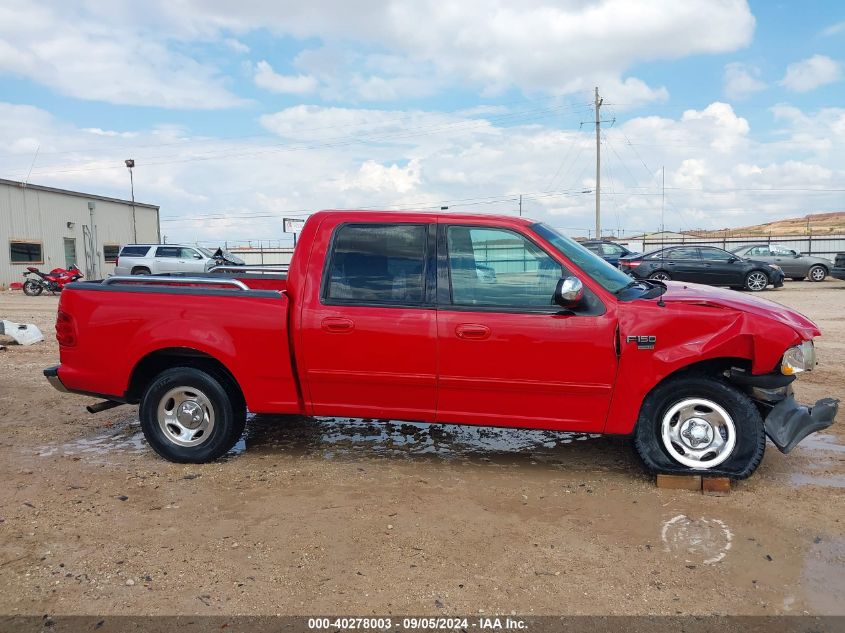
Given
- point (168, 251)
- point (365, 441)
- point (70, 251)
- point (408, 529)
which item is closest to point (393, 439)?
point (365, 441)

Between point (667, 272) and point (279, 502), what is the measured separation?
1785 centimetres

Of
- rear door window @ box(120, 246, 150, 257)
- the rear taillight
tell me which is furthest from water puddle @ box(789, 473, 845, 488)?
rear door window @ box(120, 246, 150, 257)

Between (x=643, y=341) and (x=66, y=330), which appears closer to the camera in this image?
(x=643, y=341)

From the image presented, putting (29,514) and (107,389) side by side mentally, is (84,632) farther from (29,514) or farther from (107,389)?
(107,389)

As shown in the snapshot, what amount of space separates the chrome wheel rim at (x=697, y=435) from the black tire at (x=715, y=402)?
0.03 meters

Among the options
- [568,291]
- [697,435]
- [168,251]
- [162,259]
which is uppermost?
[168,251]

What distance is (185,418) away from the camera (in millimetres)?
5098

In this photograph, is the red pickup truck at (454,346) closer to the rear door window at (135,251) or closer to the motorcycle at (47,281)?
the motorcycle at (47,281)

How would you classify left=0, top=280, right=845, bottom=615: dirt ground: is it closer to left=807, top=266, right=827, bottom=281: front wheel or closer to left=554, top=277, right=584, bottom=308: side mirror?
left=554, top=277, right=584, bottom=308: side mirror

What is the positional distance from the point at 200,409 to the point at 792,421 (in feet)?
13.7

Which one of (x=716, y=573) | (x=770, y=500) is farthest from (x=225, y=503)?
(x=770, y=500)

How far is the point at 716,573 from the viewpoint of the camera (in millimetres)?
3422

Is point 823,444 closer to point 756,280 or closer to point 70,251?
point 756,280

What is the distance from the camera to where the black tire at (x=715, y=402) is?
14.3 ft
